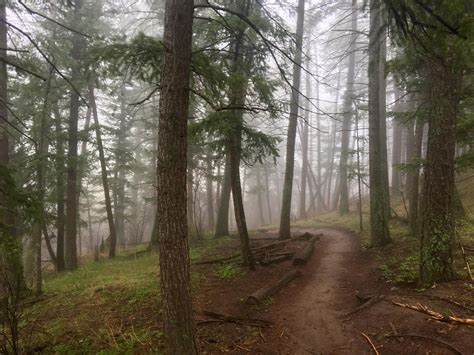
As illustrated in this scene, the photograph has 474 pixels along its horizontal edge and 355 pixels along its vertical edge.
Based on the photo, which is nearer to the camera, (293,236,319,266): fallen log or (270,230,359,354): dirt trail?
(270,230,359,354): dirt trail

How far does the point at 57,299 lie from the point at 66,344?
3.51 meters

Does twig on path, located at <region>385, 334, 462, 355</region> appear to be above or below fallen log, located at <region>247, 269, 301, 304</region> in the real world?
above

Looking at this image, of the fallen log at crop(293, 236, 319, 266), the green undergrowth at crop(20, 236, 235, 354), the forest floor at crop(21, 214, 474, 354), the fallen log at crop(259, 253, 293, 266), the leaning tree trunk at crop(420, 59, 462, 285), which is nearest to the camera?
the forest floor at crop(21, 214, 474, 354)

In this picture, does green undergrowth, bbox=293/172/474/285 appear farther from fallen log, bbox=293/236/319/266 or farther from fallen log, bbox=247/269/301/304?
fallen log, bbox=247/269/301/304

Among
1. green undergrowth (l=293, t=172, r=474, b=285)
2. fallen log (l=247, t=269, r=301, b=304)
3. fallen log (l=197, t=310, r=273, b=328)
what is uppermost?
green undergrowth (l=293, t=172, r=474, b=285)

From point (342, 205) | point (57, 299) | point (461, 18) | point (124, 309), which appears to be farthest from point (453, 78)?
point (342, 205)

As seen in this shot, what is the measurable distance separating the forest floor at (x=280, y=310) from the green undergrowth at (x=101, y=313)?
27mm

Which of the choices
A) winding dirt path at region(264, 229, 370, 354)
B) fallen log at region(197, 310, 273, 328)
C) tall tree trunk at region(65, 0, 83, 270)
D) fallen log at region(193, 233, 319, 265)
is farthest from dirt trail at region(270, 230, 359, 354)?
tall tree trunk at region(65, 0, 83, 270)

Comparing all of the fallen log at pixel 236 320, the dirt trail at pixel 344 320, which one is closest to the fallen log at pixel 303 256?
the dirt trail at pixel 344 320

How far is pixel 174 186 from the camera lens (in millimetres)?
Result: 4824

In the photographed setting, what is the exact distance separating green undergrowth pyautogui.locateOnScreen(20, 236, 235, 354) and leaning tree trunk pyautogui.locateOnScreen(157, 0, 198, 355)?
4.77ft

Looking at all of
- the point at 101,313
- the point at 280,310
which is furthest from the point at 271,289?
the point at 101,313

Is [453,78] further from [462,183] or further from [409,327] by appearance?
[462,183]

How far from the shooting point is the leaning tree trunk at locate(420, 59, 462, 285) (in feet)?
21.6
